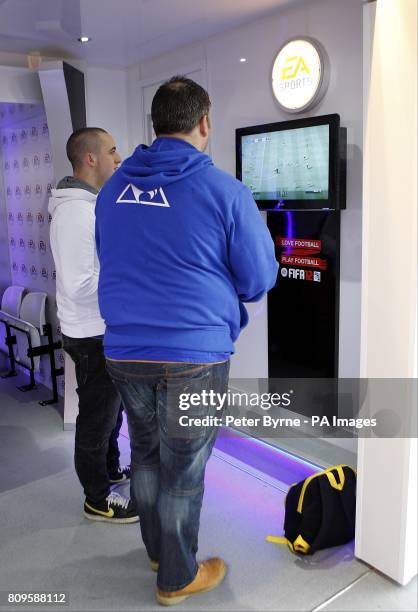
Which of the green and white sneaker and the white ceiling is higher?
the white ceiling

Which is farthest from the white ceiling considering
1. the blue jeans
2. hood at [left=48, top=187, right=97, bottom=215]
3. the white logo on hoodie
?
the blue jeans

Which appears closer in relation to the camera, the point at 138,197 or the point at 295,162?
the point at 138,197

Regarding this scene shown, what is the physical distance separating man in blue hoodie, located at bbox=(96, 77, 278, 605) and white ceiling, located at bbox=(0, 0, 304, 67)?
1.28m

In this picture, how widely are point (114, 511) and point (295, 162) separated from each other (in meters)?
1.98

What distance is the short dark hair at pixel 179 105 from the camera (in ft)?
5.80

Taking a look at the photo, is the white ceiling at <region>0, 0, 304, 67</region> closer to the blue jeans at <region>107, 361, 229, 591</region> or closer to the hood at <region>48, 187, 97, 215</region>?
the hood at <region>48, 187, 97, 215</region>

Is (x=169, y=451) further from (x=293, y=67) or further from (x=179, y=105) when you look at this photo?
(x=293, y=67)

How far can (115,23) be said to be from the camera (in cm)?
300

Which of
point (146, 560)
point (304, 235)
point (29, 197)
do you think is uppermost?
point (29, 197)

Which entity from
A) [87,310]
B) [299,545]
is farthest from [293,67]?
[299,545]

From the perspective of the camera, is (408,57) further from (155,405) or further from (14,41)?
(14,41)

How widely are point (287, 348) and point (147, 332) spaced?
170 cm

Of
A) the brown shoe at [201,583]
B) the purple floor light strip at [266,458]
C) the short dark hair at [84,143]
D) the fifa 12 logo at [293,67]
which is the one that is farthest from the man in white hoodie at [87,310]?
the fifa 12 logo at [293,67]

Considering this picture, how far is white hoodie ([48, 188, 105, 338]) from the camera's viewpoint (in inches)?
92.4
